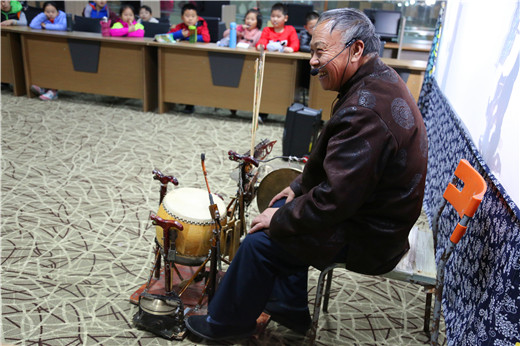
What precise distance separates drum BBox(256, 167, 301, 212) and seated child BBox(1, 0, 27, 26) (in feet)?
16.1

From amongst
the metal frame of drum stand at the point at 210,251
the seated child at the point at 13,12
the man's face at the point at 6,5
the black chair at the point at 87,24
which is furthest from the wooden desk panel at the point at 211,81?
the metal frame of drum stand at the point at 210,251

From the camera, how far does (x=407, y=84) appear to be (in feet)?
15.2

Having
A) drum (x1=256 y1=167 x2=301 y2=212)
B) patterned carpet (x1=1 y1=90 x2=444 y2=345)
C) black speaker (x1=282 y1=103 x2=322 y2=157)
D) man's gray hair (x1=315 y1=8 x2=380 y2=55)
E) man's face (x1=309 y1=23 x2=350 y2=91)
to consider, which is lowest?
Result: patterned carpet (x1=1 y1=90 x2=444 y2=345)

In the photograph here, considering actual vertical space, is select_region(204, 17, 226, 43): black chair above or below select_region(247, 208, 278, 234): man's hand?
above

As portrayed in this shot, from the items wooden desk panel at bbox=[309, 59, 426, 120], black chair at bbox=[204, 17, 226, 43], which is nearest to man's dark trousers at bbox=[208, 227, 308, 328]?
wooden desk panel at bbox=[309, 59, 426, 120]

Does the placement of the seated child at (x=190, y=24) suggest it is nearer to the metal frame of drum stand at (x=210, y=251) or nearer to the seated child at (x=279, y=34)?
the seated child at (x=279, y=34)

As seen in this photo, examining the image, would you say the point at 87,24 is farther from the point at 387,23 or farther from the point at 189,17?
the point at 387,23

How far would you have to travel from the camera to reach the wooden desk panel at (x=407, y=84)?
15.1ft

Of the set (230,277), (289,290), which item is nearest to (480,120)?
(289,290)

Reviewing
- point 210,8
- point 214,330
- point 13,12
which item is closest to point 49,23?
point 13,12

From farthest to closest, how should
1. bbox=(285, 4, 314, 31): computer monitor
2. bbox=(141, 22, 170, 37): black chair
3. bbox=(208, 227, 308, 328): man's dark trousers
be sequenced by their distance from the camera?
bbox=(285, 4, 314, 31): computer monitor < bbox=(141, 22, 170, 37): black chair < bbox=(208, 227, 308, 328): man's dark trousers

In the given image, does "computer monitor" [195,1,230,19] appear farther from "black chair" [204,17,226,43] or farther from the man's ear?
the man's ear

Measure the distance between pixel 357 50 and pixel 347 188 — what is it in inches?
19.1

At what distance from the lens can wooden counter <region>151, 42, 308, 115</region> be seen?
4875 millimetres
